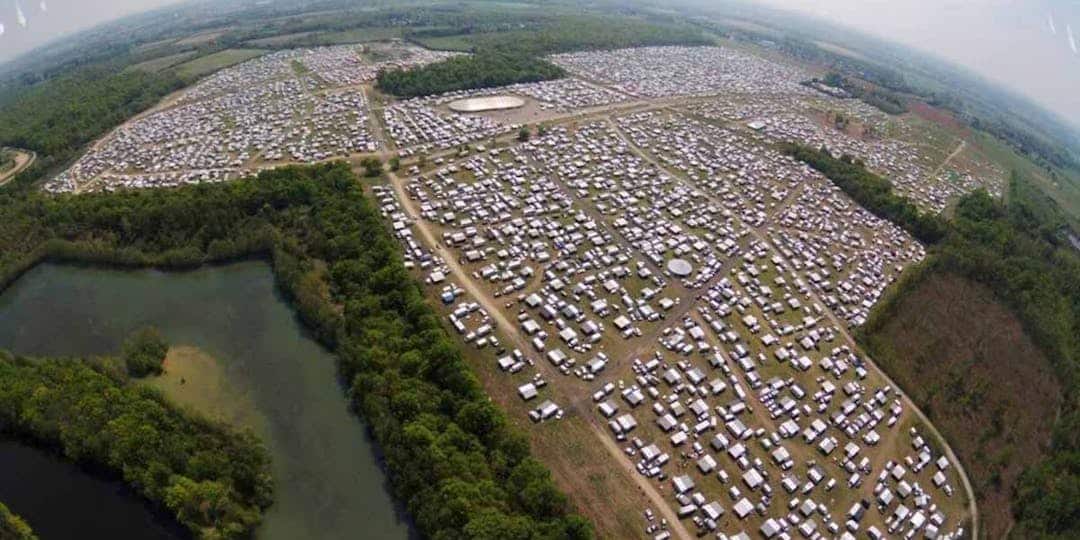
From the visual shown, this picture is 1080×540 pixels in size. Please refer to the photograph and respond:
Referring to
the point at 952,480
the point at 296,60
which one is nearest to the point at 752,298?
the point at 952,480

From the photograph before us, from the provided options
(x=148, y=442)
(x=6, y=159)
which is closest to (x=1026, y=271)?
(x=148, y=442)

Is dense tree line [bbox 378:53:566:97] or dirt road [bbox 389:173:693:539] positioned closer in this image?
dirt road [bbox 389:173:693:539]

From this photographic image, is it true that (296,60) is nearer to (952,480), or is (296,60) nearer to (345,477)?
(345,477)

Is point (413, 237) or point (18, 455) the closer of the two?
point (18, 455)

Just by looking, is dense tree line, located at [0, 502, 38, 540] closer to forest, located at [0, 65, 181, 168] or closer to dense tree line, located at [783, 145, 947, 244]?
forest, located at [0, 65, 181, 168]

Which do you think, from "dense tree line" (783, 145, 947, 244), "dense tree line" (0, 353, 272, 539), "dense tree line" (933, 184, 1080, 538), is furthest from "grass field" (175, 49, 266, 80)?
"dense tree line" (933, 184, 1080, 538)

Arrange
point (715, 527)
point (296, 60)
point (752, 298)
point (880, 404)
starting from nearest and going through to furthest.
A: 1. point (715, 527)
2. point (880, 404)
3. point (752, 298)
4. point (296, 60)
